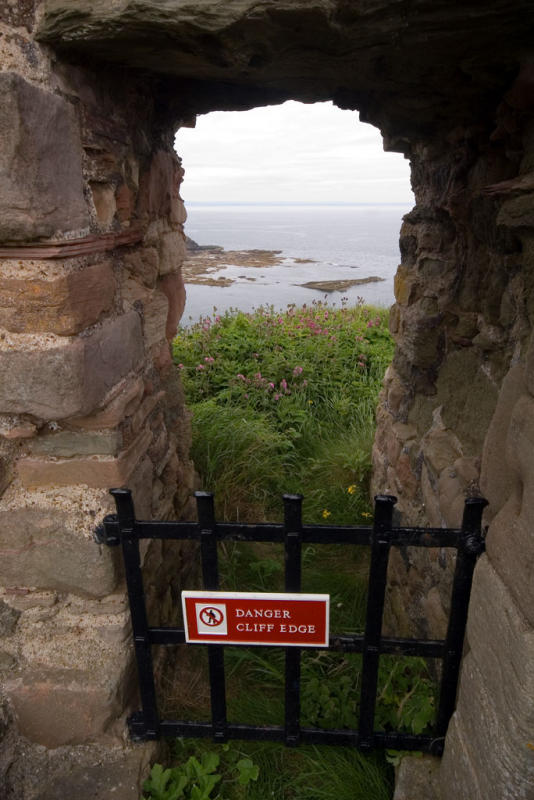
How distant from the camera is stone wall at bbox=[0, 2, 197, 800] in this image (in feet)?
4.39

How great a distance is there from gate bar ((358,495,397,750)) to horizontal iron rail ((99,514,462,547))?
27mm

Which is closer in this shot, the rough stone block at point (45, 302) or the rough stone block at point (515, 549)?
the rough stone block at point (515, 549)

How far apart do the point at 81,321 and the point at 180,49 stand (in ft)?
2.41

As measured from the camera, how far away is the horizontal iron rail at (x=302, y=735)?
1.74m

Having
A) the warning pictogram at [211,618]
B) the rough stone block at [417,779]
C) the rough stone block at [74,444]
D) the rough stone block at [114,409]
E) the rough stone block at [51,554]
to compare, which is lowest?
the rough stone block at [417,779]

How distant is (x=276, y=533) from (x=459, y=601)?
564 mm

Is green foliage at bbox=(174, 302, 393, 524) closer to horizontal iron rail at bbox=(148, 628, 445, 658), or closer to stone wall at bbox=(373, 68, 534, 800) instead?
stone wall at bbox=(373, 68, 534, 800)

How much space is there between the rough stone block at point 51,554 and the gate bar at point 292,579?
0.54m

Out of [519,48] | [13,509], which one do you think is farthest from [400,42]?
[13,509]

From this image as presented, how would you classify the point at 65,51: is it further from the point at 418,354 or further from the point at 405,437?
the point at 405,437

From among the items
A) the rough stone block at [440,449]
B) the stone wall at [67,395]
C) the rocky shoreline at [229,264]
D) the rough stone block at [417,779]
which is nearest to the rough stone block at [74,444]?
the stone wall at [67,395]

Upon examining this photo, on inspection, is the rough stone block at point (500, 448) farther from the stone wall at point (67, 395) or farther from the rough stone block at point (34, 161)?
the rough stone block at point (34, 161)

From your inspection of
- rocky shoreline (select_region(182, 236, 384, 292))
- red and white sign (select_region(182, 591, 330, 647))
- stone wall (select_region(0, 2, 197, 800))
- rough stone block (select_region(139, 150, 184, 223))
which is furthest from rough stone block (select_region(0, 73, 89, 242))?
rocky shoreline (select_region(182, 236, 384, 292))

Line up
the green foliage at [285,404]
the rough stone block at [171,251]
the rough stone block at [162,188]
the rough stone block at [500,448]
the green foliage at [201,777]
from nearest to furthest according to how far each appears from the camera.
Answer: the rough stone block at [500,448] < the green foliage at [201,777] < the rough stone block at [162,188] < the rough stone block at [171,251] < the green foliage at [285,404]
